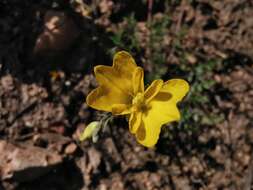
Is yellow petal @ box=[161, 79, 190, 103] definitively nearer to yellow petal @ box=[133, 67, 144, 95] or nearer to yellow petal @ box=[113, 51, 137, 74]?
yellow petal @ box=[133, 67, 144, 95]

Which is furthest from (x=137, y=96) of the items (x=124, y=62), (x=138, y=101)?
(x=124, y=62)

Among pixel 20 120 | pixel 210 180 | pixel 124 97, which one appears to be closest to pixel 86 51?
pixel 20 120

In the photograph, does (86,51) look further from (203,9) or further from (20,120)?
(203,9)

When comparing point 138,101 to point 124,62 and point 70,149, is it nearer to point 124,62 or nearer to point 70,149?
point 124,62

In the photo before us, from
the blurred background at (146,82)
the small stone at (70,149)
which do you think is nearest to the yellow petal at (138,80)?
the blurred background at (146,82)

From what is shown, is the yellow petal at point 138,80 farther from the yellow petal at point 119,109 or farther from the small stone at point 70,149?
the small stone at point 70,149

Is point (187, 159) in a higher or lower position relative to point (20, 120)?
lower
